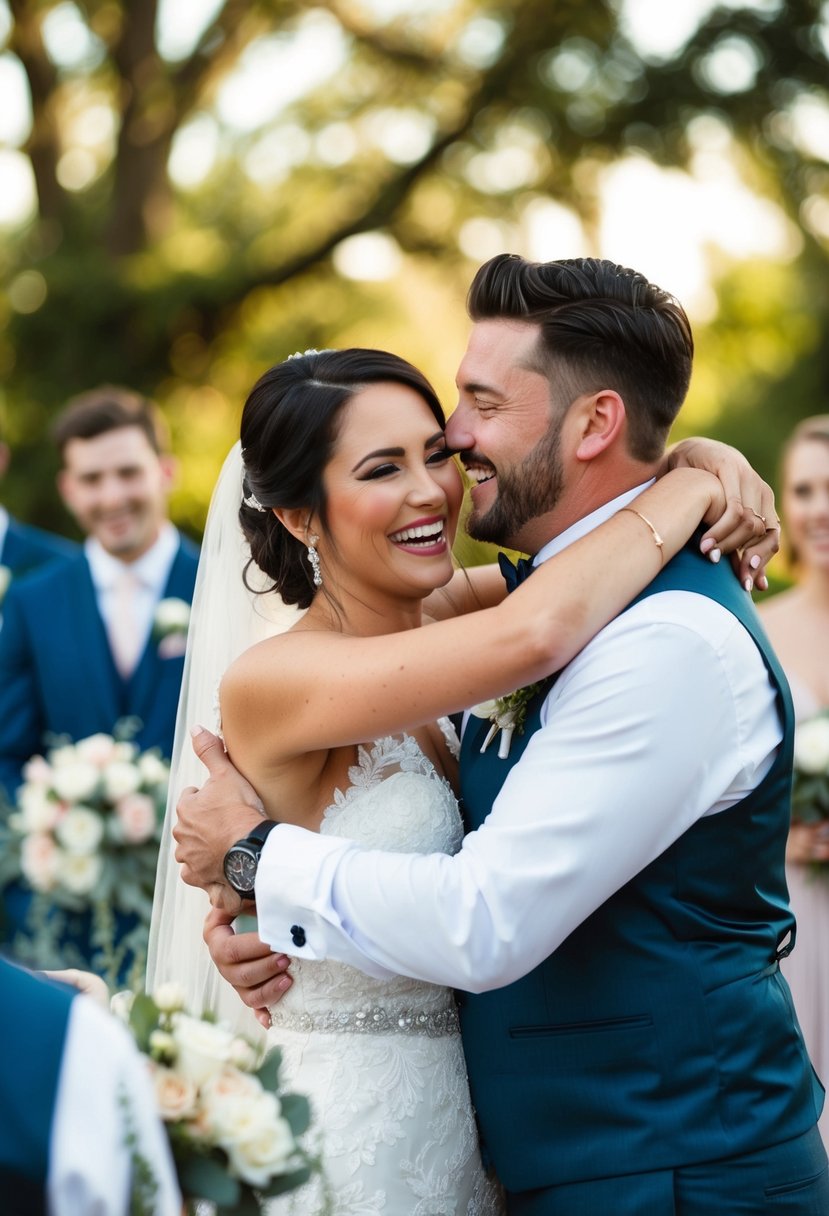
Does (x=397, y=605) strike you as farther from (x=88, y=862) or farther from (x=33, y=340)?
(x=33, y=340)

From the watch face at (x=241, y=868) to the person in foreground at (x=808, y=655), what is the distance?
338 centimetres

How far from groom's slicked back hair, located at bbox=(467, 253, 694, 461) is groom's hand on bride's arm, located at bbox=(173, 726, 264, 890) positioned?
99 cm

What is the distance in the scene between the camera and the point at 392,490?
3.05 m

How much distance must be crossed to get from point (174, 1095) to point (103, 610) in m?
4.75

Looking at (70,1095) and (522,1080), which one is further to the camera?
(522,1080)

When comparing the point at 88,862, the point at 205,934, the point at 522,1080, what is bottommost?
the point at 88,862

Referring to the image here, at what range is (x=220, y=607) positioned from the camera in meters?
3.61

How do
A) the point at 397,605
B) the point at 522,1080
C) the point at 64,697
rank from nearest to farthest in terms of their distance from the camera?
the point at 522,1080, the point at 397,605, the point at 64,697

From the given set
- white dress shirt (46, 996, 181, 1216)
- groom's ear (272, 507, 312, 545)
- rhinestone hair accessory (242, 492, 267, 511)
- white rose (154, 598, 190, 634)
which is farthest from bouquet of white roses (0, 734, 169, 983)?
white dress shirt (46, 996, 181, 1216)

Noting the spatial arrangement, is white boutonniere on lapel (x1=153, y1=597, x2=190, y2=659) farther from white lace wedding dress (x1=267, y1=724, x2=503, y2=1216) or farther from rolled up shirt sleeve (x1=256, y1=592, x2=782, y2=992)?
rolled up shirt sleeve (x1=256, y1=592, x2=782, y2=992)

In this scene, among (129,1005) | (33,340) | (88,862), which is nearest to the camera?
(129,1005)

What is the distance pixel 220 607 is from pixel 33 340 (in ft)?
37.4

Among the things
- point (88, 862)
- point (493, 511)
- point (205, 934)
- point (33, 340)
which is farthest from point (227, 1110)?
point (33, 340)

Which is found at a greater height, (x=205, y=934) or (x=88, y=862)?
(x=205, y=934)
